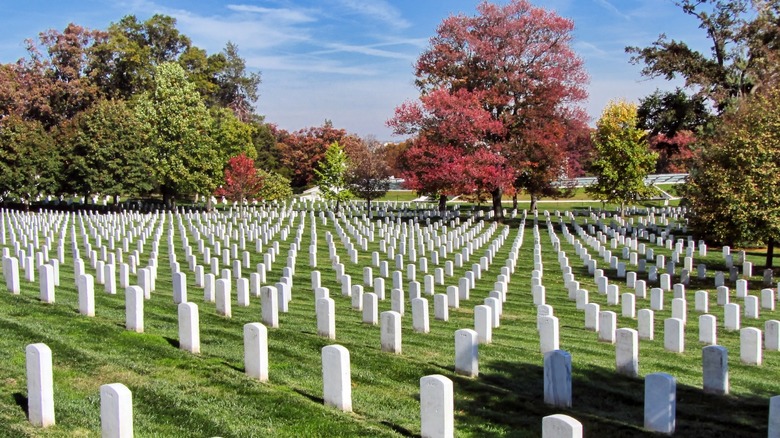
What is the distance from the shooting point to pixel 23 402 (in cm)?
748

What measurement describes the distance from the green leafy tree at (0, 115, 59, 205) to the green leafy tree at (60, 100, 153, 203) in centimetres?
132

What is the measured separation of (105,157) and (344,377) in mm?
45161

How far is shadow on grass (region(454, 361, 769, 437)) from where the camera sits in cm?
736

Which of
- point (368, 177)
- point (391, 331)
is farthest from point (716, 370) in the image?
point (368, 177)

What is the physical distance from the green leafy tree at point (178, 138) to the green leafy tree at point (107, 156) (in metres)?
1.32

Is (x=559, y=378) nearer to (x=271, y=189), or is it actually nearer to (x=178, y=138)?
(x=178, y=138)

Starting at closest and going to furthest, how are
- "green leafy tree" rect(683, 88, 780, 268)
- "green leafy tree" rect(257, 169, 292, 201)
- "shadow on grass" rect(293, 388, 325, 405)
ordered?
"shadow on grass" rect(293, 388, 325, 405) < "green leafy tree" rect(683, 88, 780, 268) < "green leafy tree" rect(257, 169, 292, 201)

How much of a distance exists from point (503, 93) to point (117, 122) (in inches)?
1029

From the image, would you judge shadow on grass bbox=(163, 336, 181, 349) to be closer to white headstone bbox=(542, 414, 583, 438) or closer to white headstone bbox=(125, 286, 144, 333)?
white headstone bbox=(125, 286, 144, 333)

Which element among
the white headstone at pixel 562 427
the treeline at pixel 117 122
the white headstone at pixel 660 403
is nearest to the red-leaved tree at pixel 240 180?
the treeline at pixel 117 122

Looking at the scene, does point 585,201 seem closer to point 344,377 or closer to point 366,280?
point 366,280

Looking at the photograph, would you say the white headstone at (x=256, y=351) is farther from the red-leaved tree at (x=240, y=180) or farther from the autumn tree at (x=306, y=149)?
the autumn tree at (x=306, y=149)

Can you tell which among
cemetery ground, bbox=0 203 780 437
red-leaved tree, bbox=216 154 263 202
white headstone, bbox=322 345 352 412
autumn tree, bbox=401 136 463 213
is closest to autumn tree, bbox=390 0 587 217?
autumn tree, bbox=401 136 463 213

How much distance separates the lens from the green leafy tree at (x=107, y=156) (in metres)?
48.0
